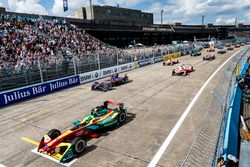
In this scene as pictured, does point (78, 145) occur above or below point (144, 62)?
below

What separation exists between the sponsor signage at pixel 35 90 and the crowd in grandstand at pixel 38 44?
1.63 meters

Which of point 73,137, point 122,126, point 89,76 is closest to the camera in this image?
point 73,137

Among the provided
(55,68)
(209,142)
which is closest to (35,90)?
(55,68)

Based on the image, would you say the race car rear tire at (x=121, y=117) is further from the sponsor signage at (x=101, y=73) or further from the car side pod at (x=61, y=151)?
the sponsor signage at (x=101, y=73)

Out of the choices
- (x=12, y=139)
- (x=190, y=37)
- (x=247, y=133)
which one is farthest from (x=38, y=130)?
(x=190, y=37)

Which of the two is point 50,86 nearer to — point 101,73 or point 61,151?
point 101,73

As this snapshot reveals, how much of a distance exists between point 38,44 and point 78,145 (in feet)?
60.1

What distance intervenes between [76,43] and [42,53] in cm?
603

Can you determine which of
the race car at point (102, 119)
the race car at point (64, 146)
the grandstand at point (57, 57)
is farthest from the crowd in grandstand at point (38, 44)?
the race car at point (64, 146)

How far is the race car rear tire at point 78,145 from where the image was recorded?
611 cm

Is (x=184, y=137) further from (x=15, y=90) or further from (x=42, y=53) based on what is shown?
(x=42, y=53)

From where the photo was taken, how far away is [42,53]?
20469 millimetres

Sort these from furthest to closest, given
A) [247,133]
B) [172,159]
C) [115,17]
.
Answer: [115,17] → [247,133] → [172,159]

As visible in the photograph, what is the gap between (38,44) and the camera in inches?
851
